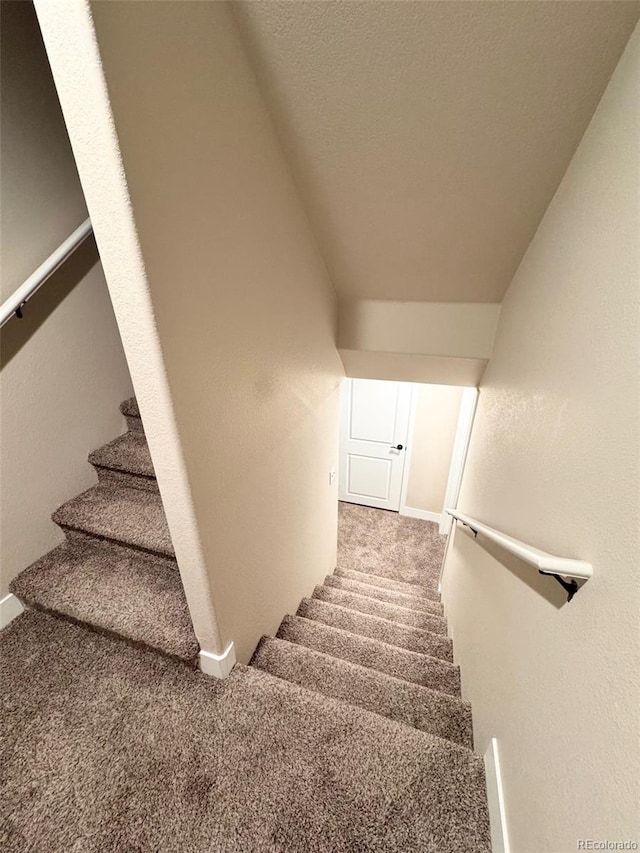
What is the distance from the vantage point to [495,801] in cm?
96

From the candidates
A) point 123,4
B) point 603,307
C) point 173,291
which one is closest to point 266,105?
point 123,4

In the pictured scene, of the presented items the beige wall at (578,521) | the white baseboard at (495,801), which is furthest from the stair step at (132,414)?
the white baseboard at (495,801)

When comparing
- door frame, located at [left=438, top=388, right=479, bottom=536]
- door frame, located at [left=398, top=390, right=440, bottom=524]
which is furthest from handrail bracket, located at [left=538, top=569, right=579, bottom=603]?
door frame, located at [left=398, top=390, right=440, bottom=524]

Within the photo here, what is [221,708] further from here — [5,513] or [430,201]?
[430,201]

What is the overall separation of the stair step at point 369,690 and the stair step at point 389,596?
1.20 metres

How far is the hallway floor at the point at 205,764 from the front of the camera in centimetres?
96

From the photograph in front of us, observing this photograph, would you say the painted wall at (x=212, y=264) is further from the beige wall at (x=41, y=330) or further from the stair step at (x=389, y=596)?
the stair step at (x=389, y=596)

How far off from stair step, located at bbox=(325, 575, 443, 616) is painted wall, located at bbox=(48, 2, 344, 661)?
1.22 meters

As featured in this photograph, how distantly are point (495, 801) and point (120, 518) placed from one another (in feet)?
5.35

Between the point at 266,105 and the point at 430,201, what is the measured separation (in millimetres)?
652

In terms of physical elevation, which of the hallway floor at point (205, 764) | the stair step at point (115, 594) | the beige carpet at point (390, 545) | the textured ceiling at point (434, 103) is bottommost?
the beige carpet at point (390, 545)

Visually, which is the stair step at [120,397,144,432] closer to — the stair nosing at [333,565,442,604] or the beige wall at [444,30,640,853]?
the beige wall at [444,30,640,853]

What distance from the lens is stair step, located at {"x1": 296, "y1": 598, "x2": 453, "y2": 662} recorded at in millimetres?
1992

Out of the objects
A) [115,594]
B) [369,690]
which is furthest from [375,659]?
[115,594]
